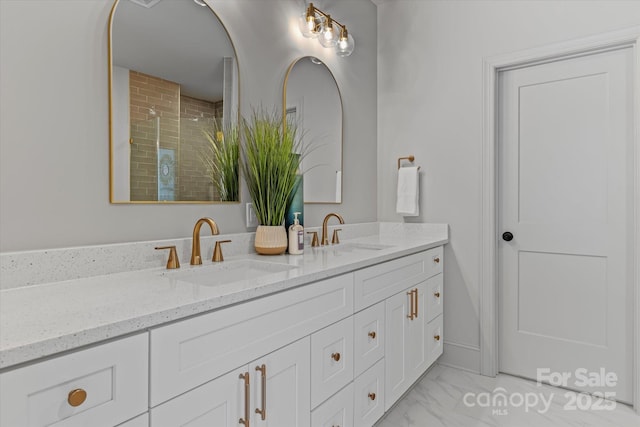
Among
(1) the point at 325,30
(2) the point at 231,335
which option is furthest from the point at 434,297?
(1) the point at 325,30

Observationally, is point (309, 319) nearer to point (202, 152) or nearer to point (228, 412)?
point (228, 412)

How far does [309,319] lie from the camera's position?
131 centimetres

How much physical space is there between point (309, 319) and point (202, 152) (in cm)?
87

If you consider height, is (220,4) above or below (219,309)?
above

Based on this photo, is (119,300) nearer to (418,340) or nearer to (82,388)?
(82,388)

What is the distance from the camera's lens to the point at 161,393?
0.87 m

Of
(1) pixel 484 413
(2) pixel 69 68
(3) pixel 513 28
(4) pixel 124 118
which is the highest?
(3) pixel 513 28

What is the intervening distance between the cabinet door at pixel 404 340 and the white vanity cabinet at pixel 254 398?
2.10ft

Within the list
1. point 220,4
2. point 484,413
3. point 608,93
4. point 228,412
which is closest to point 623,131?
point 608,93

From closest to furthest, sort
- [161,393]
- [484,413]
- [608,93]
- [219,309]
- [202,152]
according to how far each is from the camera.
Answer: [161,393] < [219,309] < [202,152] < [484,413] < [608,93]

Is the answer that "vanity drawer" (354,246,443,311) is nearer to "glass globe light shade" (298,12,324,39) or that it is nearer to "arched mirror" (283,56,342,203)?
"arched mirror" (283,56,342,203)

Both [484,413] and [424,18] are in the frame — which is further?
[424,18]

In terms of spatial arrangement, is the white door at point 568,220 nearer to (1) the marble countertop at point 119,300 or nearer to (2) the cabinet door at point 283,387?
(1) the marble countertop at point 119,300

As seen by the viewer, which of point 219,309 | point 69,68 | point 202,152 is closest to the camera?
point 219,309
